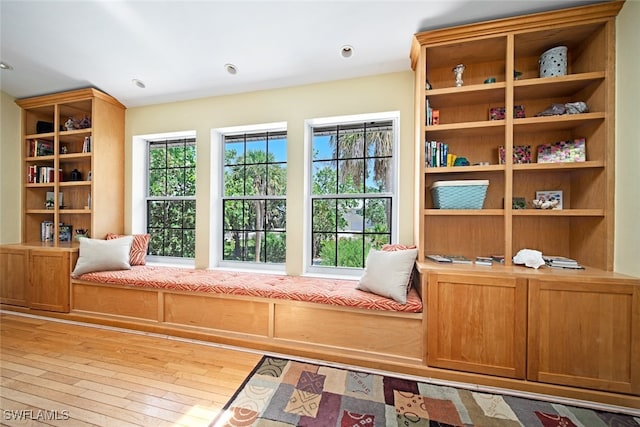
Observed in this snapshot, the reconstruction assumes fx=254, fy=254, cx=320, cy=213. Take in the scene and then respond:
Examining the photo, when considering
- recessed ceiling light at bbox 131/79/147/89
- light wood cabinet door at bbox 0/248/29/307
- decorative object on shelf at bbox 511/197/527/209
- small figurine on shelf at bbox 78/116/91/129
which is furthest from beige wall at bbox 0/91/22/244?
decorative object on shelf at bbox 511/197/527/209

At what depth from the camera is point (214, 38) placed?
7.34 ft

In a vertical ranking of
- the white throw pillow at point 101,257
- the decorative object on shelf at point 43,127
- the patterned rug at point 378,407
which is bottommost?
the patterned rug at point 378,407

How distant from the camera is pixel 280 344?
7.06 feet

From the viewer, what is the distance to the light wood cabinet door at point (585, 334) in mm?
1560

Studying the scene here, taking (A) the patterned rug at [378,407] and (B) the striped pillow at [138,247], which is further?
(B) the striped pillow at [138,247]

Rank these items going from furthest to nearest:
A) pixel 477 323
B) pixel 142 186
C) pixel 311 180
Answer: pixel 142 186 < pixel 311 180 < pixel 477 323

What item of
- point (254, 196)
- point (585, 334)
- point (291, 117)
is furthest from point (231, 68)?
point (585, 334)

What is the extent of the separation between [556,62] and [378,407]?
276cm

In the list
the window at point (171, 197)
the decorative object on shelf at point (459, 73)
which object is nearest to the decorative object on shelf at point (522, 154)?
the decorative object on shelf at point (459, 73)

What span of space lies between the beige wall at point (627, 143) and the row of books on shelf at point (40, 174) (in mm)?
5655

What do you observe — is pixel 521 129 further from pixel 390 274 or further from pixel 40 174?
pixel 40 174

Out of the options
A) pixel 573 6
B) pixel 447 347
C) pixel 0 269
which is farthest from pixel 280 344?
pixel 0 269

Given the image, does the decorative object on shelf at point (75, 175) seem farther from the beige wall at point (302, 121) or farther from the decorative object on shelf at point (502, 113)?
the decorative object on shelf at point (502, 113)

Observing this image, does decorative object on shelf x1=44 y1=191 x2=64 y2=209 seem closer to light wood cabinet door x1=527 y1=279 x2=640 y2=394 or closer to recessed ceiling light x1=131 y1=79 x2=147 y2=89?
recessed ceiling light x1=131 y1=79 x2=147 y2=89
